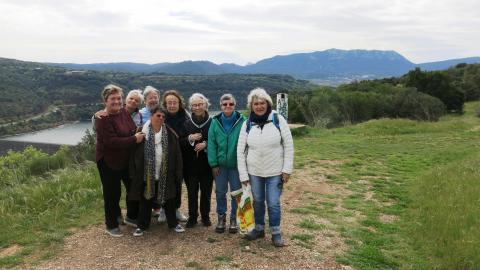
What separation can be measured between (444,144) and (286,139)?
12855 mm

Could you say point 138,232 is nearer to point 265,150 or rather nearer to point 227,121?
point 227,121

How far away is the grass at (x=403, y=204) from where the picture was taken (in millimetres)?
4867

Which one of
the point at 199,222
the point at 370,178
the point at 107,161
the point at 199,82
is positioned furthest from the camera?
the point at 199,82

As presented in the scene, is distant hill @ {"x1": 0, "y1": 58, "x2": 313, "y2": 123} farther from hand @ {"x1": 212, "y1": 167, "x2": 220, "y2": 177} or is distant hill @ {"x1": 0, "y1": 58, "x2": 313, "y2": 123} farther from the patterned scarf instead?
the patterned scarf

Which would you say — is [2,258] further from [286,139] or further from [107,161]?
[286,139]

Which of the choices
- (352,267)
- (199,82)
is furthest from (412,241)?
(199,82)

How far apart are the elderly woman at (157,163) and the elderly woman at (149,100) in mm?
225

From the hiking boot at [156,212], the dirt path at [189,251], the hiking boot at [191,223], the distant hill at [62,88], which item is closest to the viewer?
the dirt path at [189,251]

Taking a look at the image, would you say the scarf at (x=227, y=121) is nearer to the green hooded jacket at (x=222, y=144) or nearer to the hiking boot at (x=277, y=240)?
the green hooded jacket at (x=222, y=144)

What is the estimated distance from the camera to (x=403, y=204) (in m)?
7.36

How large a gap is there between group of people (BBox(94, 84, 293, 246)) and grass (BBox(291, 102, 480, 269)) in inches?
50.9

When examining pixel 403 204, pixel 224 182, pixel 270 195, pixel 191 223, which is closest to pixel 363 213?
pixel 403 204

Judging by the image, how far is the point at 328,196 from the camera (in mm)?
7902

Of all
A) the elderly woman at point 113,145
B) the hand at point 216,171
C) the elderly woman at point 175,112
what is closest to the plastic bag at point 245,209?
the hand at point 216,171
